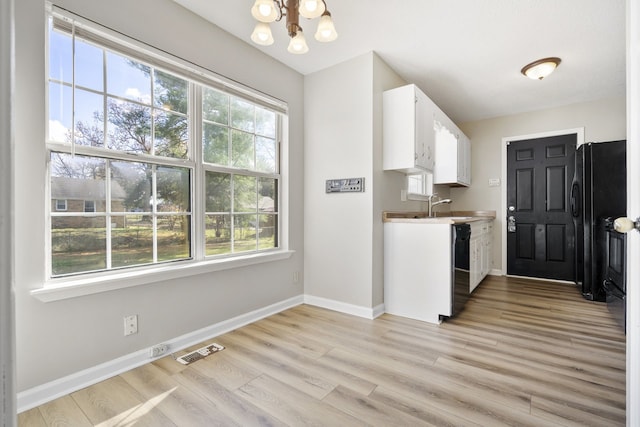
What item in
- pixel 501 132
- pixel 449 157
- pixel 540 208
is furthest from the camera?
pixel 501 132

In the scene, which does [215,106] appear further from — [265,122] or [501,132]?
[501,132]

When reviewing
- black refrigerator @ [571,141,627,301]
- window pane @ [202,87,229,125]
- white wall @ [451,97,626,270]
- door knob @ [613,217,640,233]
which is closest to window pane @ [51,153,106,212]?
window pane @ [202,87,229,125]

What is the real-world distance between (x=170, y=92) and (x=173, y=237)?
104 centimetres

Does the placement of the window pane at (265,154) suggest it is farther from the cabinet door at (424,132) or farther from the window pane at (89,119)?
the cabinet door at (424,132)

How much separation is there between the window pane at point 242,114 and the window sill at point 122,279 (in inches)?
45.4

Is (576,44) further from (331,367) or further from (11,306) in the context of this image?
(11,306)

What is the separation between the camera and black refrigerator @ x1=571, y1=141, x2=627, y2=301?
3072 millimetres

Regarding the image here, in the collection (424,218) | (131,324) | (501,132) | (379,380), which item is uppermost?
(501,132)

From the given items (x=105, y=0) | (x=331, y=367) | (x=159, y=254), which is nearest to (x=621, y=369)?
→ (x=331, y=367)

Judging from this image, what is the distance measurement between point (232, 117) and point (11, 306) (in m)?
2.47

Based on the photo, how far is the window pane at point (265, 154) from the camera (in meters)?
2.84

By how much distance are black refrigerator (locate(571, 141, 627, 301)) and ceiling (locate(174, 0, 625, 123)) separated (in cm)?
87

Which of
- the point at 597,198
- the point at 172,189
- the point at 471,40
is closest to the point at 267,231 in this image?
the point at 172,189

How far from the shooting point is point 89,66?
1.78 meters
